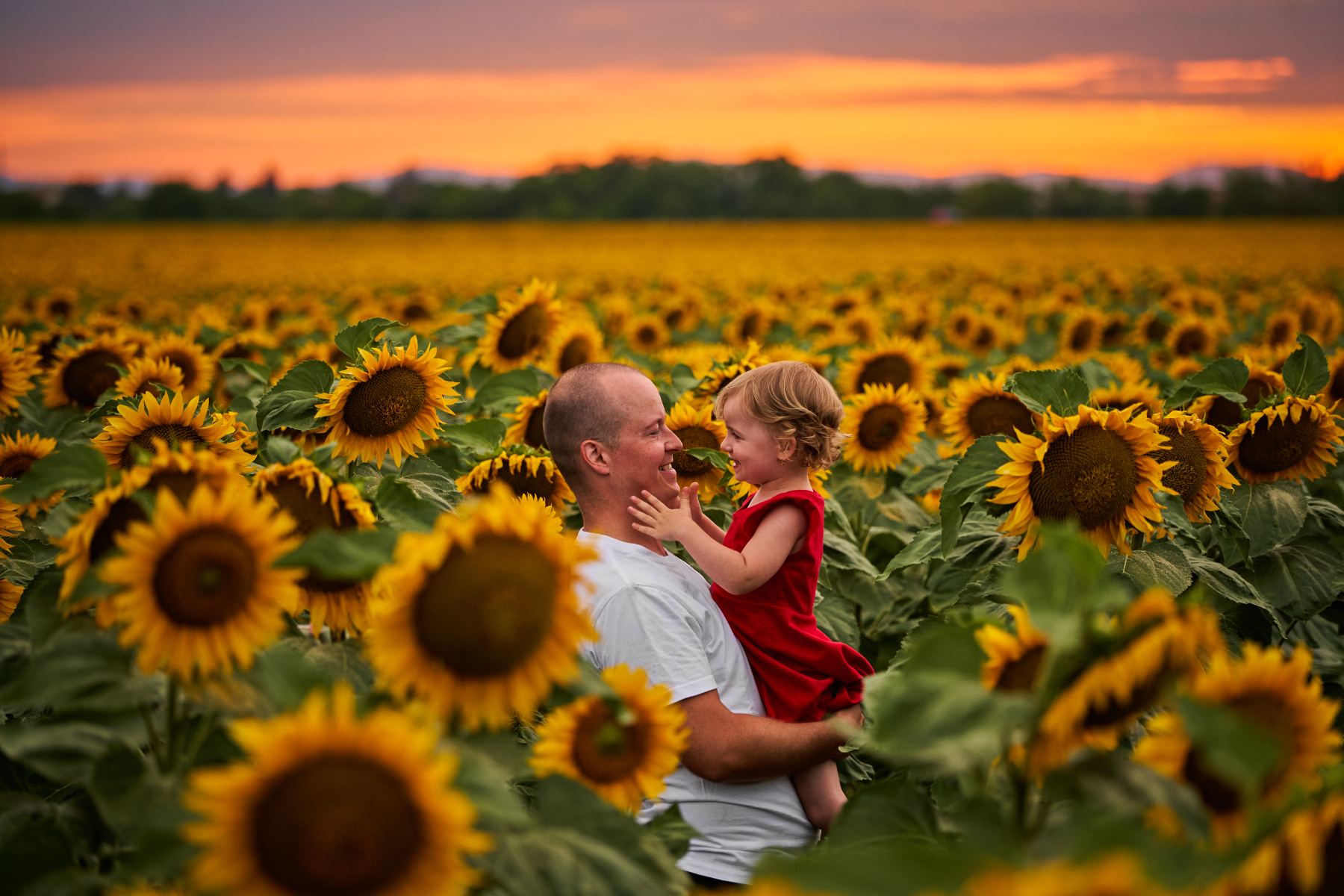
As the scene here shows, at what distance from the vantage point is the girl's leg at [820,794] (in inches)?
110

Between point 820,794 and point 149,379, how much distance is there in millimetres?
2923

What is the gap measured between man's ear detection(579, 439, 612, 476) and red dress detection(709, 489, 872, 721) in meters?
0.49

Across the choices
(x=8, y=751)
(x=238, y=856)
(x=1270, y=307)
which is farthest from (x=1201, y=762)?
(x=1270, y=307)

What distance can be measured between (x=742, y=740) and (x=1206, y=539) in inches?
88.2

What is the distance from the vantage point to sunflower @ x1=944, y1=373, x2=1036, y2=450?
431 centimetres

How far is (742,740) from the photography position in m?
2.66

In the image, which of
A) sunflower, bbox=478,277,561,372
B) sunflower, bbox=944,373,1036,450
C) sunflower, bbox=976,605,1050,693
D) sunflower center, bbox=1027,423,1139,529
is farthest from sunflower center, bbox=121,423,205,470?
sunflower, bbox=944,373,1036,450

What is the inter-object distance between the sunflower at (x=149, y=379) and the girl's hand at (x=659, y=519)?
1857 mm

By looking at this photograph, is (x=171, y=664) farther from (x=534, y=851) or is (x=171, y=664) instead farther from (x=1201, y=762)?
(x=1201, y=762)

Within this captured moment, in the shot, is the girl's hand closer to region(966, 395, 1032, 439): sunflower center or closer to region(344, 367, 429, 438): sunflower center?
region(344, 367, 429, 438): sunflower center

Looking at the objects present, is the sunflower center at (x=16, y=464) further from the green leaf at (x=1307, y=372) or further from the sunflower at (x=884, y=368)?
the green leaf at (x=1307, y=372)

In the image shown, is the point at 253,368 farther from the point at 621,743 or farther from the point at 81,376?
the point at 621,743

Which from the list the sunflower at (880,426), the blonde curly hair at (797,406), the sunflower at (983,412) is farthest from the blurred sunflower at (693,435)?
the sunflower at (983,412)

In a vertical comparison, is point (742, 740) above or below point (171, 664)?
below
